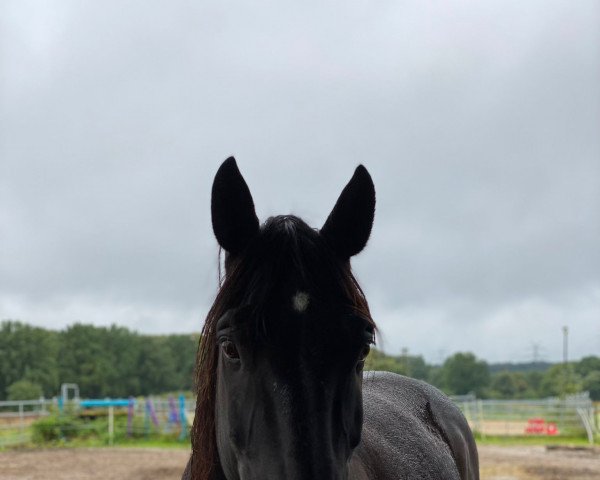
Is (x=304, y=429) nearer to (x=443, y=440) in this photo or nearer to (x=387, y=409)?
(x=387, y=409)

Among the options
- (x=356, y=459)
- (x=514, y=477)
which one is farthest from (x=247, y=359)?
(x=514, y=477)

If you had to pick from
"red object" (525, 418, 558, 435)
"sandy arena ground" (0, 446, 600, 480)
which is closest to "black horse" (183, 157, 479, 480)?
"sandy arena ground" (0, 446, 600, 480)

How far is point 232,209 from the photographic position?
6.62ft

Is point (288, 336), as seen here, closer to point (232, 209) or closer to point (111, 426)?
point (232, 209)

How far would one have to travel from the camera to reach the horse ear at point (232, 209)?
1999mm

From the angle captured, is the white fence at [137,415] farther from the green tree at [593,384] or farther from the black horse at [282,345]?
the green tree at [593,384]

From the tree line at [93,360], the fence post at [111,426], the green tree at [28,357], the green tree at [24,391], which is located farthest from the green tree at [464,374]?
the fence post at [111,426]

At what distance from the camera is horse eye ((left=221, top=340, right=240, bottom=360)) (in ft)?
6.24

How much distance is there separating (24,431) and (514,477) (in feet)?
50.0

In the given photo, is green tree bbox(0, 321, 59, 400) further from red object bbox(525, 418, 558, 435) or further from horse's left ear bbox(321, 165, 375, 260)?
horse's left ear bbox(321, 165, 375, 260)

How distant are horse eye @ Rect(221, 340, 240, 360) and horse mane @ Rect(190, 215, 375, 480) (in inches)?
4.7

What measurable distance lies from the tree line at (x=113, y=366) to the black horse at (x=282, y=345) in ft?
205

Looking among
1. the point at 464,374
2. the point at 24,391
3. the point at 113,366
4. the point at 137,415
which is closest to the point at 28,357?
the point at 113,366

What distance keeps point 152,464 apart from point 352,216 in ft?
42.3
